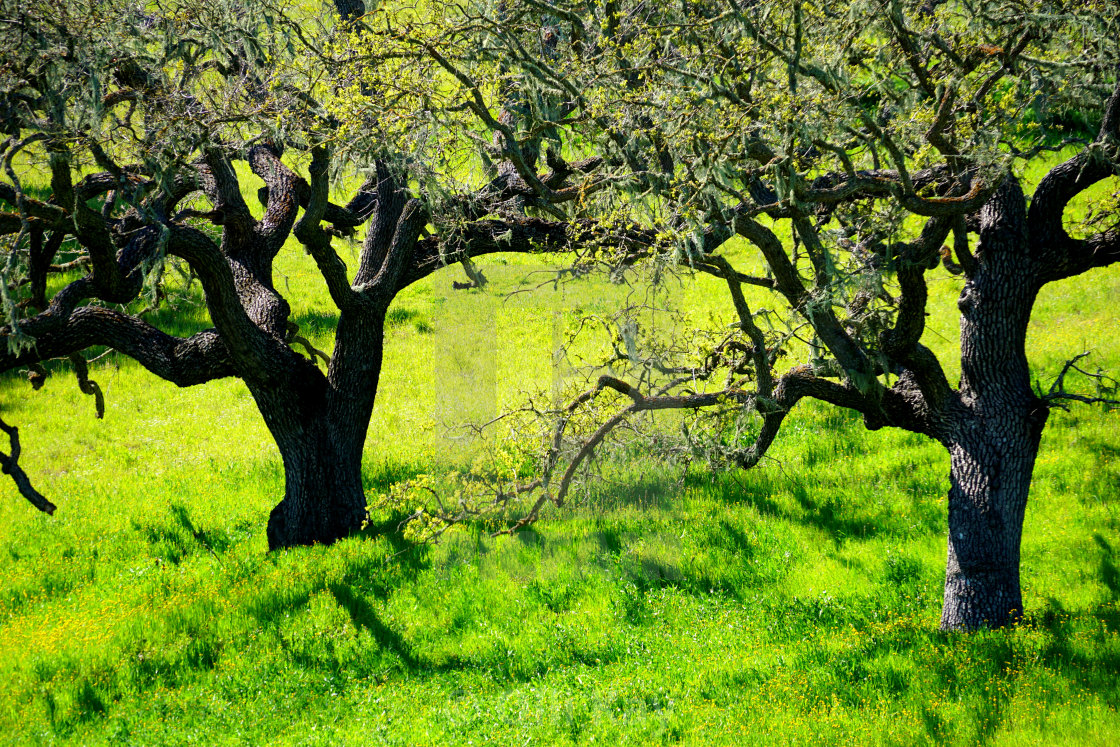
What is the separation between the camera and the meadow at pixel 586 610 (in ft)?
25.8

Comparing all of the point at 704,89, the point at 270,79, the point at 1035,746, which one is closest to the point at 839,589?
the point at 1035,746

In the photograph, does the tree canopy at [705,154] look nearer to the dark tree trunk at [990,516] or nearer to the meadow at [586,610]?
the dark tree trunk at [990,516]

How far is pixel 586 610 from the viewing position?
10422 millimetres

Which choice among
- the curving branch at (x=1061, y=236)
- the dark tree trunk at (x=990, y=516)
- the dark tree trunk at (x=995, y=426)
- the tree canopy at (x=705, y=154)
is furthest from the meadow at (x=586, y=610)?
the curving branch at (x=1061, y=236)

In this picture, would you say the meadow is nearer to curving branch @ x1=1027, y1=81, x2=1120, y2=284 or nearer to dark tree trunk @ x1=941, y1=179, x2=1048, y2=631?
dark tree trunk @ x1=941, y1=179, x2=1048, y2=631

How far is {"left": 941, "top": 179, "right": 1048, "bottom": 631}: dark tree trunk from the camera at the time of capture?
827 centimetres

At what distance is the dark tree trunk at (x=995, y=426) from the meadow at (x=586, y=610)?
547mm

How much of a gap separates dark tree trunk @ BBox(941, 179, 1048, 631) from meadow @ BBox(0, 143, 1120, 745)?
0.55 m

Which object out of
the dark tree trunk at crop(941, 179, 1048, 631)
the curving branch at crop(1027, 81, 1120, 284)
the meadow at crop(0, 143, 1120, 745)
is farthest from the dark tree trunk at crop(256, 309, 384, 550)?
the curving branch at crop(1027, 81, 1120, 284)

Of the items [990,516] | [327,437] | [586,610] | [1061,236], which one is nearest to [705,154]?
[1061,236]

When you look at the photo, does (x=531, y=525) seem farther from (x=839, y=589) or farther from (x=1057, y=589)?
(x=1057, y=589)

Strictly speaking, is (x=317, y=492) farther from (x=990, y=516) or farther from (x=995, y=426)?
(x=995, y=426)

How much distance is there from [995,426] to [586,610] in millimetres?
5305

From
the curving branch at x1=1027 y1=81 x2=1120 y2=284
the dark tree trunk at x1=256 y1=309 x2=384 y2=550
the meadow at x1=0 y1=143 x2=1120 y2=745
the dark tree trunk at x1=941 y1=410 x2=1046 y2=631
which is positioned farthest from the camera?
the dark tree trunk at x1=256 y1=309 x2=384 y2=550
